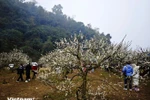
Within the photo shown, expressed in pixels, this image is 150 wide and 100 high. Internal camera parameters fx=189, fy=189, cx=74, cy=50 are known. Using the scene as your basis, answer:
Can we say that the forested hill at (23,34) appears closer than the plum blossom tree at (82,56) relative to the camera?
No

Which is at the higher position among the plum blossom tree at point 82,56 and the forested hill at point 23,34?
the forested hill at point 23,34

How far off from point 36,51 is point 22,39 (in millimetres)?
7974

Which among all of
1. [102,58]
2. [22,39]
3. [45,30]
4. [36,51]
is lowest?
[102,58]

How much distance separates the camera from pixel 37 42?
6656 cm

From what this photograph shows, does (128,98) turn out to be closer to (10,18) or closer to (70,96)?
(70,96)

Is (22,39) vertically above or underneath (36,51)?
above

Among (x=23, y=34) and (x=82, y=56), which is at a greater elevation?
(x=23, y=34)

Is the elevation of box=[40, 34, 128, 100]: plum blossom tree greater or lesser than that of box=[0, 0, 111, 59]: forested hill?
lesser

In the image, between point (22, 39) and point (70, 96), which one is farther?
point (22, 39)

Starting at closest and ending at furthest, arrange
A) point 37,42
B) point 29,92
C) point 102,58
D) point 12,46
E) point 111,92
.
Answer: point 102,58 < point 111,92 < point 29,92 < point 12,46 < point 37,42

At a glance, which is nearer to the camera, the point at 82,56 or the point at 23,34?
the point at 82,56

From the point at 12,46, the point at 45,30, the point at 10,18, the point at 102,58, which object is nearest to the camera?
the point at 102,58

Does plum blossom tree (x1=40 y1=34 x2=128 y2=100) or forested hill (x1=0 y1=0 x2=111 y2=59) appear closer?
plum blossom tree (x1=40 y1=34 x2=128 y2=100)

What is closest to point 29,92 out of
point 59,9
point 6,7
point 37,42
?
point 37,42
